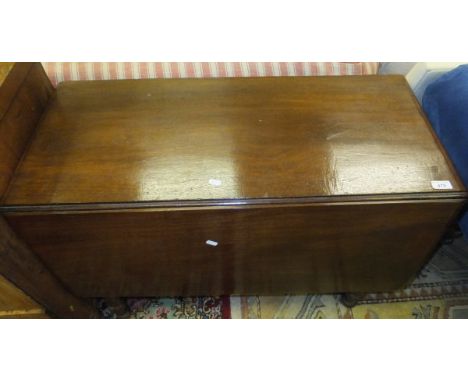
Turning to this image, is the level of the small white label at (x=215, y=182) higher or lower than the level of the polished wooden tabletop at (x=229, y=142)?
lower

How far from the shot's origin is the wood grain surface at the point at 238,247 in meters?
0.63

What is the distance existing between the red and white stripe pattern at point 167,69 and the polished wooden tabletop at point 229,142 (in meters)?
0.12

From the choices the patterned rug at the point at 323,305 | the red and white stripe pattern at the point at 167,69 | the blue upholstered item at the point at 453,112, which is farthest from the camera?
the patterned rug at the point at 323,305

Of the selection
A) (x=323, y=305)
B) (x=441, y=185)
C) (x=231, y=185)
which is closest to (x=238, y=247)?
(x=231, y=185)

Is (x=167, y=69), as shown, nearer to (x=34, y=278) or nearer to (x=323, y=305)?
(x=34, y=278)

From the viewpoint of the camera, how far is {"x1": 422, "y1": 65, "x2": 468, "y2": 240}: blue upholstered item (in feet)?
2.41

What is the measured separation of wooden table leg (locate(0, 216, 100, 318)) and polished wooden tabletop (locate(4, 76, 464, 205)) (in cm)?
10

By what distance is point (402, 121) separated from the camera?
2.42ft

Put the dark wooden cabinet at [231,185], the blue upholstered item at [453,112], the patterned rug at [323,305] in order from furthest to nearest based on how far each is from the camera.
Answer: the patterned rug at [323,305], the blue upholstered item at [453,112], the dark wooden cabinet at [231,185]

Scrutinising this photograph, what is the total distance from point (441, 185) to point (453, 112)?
28cm

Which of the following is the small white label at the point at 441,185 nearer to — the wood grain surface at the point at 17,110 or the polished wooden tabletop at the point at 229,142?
the polished wooden tabletop at the point at 229,142

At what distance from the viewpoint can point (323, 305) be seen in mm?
1065

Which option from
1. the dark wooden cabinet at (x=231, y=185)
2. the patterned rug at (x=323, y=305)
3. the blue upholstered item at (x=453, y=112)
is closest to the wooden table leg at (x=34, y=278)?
the dark wooden cabinet at (x=231, y=185)

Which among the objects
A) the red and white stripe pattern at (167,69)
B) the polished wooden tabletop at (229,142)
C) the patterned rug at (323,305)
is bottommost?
the patterned rug at (323,305)
